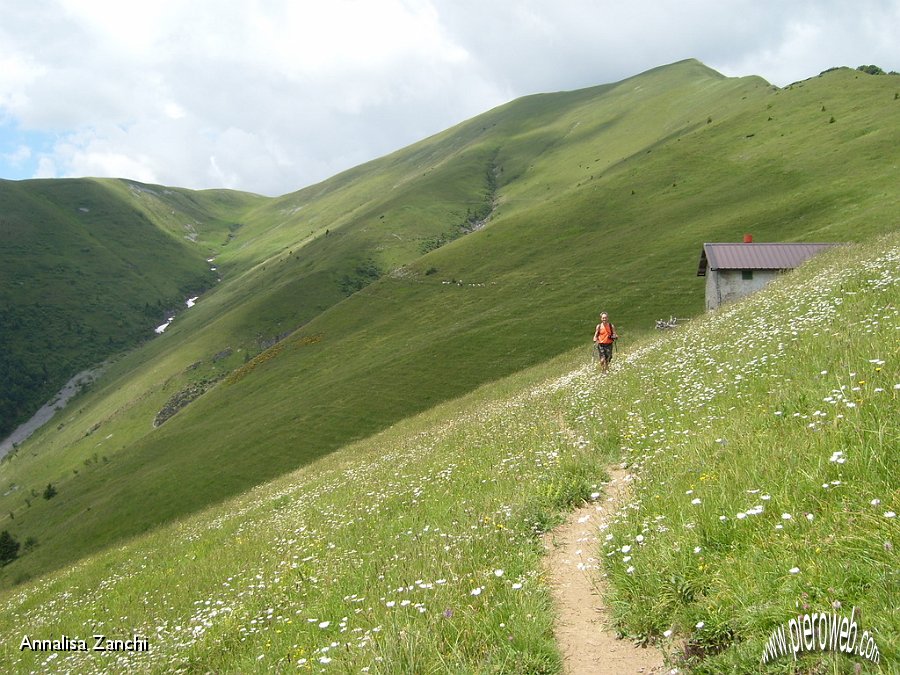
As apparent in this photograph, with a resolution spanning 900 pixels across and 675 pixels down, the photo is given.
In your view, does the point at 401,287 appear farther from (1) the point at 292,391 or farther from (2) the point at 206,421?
(2) the point at 206,421

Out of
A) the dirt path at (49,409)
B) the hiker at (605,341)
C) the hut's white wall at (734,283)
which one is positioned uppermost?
the dirt path at (49,409)

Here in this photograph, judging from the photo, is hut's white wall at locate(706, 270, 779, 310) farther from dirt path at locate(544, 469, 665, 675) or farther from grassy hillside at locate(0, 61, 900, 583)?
dirt path at locate(544, 469, 665, 675)

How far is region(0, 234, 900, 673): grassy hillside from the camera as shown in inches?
191

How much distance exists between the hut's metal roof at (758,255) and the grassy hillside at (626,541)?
91.3 ft

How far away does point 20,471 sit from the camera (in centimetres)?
11494

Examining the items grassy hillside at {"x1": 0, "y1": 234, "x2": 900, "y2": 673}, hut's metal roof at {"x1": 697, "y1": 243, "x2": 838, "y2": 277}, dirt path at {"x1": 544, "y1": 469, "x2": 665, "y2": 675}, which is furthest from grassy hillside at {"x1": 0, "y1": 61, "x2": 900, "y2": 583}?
dirt path at {"x1": 544, "y1": 469, "x2": 665, "y2": 675}

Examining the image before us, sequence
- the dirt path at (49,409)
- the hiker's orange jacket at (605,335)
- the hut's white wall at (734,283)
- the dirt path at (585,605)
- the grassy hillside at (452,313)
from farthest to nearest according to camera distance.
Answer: the dirt path at (49,409) → the grassy hillside at (452,313) → the hut's white wall at (734,283) → the hiker's orange jacket at (605,335) → the dirt path at (585,605)

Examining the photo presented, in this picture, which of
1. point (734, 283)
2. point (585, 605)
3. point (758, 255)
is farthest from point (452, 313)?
point (585, 605)

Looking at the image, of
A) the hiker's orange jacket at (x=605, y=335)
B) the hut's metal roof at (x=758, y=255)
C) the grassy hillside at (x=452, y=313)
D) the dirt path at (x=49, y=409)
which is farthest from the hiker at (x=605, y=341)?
the dirt path at (x=49, y=409)

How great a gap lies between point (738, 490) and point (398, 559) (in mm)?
5085

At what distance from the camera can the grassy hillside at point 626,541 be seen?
191 inches

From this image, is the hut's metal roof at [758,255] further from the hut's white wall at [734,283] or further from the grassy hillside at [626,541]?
the grassy hillside at [626,541]

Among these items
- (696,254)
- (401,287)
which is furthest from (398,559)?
(401,287)

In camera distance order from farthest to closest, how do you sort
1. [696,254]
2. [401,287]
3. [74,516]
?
[401,287], [696,254], [74,516]
